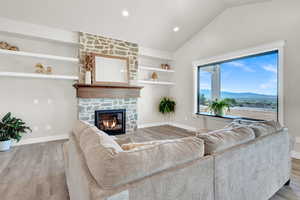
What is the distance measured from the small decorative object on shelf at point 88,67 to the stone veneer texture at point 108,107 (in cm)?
55

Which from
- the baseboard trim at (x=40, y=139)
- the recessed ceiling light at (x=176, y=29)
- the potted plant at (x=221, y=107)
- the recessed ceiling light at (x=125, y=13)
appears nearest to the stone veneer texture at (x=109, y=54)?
the baseboard trim at (x=40, y=139)

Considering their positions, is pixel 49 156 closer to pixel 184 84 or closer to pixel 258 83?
pixel 184 84

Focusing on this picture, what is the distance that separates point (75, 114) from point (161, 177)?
4051 millimetres

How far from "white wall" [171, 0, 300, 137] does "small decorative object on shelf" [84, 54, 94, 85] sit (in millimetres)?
3076

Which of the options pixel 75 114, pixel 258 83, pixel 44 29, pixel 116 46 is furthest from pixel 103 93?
pixel 258 83

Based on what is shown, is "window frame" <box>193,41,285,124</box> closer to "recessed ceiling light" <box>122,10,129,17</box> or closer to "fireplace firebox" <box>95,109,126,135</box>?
"fireplace firebox" <box>95,109,126,135</box>

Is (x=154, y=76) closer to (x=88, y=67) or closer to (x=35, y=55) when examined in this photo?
(x=88, y=67)

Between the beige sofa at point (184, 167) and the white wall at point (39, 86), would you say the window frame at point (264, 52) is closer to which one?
the beige sofa at point (184, 167)

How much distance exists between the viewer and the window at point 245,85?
11.5 ft

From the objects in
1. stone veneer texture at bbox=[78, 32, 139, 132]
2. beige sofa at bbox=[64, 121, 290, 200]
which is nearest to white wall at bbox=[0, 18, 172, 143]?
stone veneer texture at bbox=[78, 32, 139, 132]

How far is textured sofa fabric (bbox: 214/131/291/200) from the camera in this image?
1256 millimetres

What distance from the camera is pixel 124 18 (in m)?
3.95

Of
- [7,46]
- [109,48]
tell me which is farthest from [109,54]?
[7,46]

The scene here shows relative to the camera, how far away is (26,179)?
2.18 m
